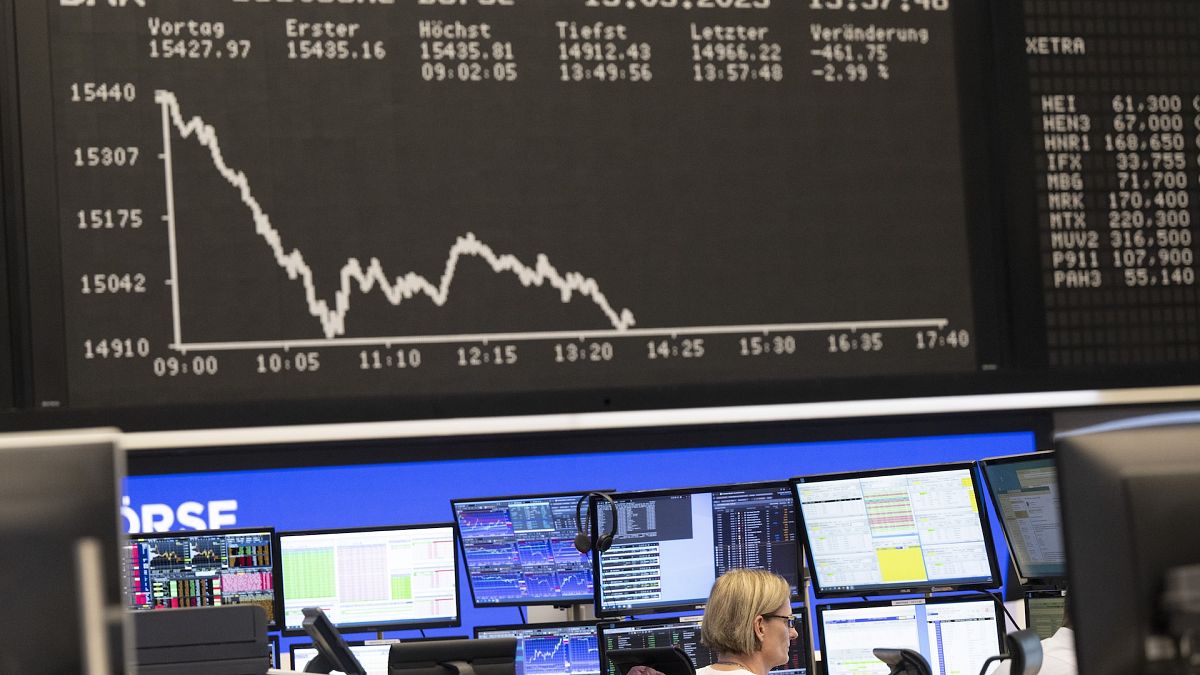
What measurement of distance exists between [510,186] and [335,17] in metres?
0.56

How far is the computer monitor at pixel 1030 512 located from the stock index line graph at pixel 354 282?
0.74 meters

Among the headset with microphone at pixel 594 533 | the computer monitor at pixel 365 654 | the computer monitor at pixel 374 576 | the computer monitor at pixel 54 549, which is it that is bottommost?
the computer monitor at pixel 365 654

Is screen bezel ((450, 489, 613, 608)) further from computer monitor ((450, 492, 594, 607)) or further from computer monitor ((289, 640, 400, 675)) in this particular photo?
computer monitor ((289, 640, 400, 675))

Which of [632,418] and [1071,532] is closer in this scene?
[1071,532]

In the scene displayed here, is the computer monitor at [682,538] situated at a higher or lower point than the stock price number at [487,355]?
lower

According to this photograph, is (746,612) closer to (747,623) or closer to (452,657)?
(747,623)

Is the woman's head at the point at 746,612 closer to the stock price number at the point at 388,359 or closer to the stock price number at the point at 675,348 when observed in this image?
the stock price number at the point at 675,348

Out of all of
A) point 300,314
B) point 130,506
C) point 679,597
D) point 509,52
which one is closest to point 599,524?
point 679,597

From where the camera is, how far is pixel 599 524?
345 centimetres

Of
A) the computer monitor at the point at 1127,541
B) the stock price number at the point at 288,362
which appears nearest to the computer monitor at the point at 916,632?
the stock price number at the point at 288,362

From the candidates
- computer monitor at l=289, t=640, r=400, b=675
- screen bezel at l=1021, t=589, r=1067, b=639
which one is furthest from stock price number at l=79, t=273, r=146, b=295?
screen bezel at l=1021, t=589, r=1067, b=639

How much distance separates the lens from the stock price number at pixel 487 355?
328cm

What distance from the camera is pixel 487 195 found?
3334mm

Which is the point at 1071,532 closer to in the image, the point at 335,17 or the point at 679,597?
the point at 679,597
